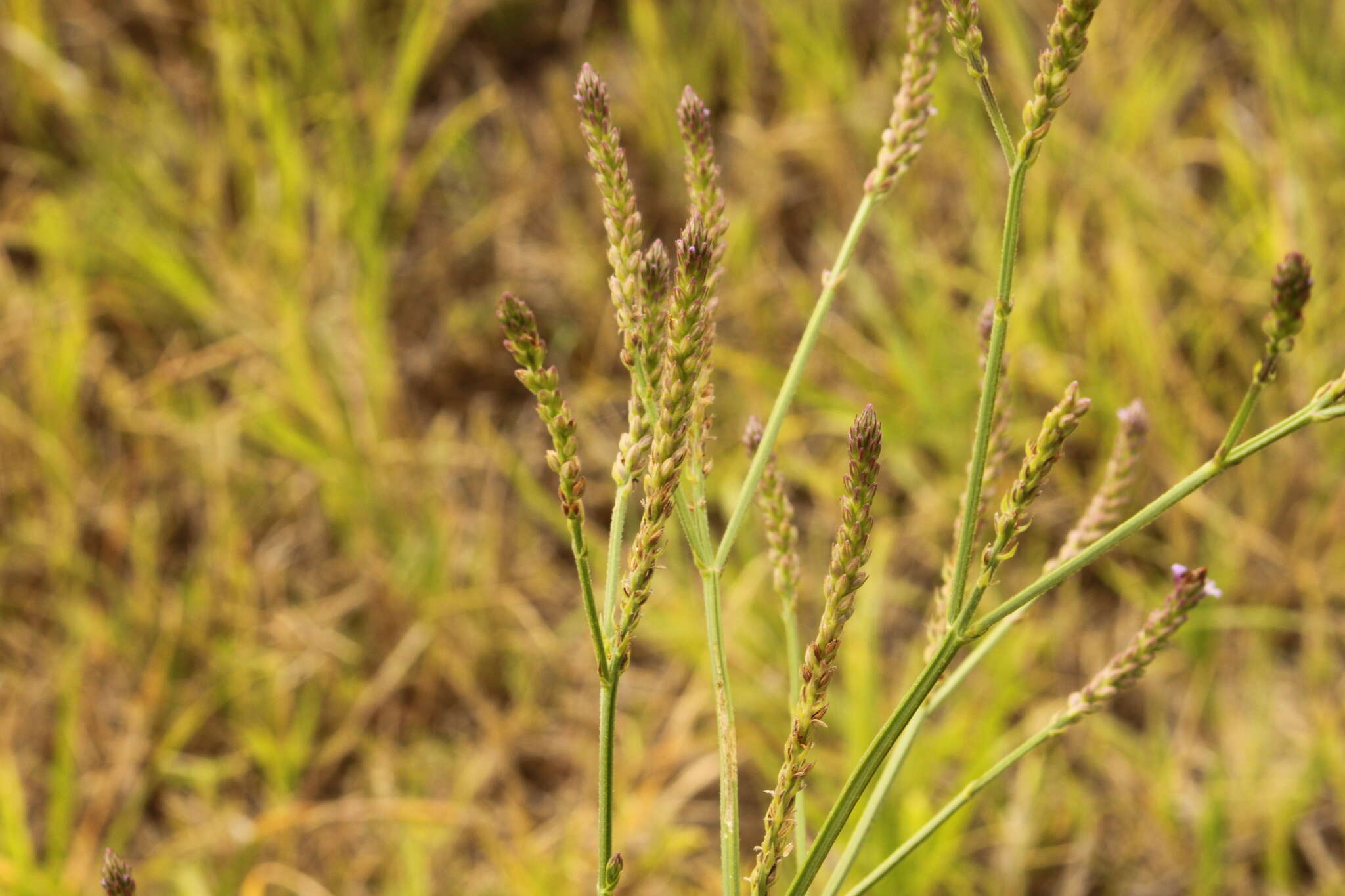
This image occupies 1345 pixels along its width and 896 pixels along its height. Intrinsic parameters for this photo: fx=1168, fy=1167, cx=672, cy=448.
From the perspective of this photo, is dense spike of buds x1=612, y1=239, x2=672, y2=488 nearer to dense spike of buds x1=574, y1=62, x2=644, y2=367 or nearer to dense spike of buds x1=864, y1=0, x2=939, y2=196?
dense spike of buds x1=574, y1=62, x2=644, y2=367

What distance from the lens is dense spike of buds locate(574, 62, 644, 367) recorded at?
1.81 ft

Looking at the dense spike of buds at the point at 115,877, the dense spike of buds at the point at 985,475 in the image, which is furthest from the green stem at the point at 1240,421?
the dense spike of buds at the point at 115,877

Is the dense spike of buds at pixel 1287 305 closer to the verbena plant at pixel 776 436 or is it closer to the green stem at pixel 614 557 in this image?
the verbena plant at pixel 776 436

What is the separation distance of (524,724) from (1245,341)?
1695 millimetres

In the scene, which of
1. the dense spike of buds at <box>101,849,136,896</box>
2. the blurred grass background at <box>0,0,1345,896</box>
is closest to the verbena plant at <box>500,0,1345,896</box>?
the dense spike of buds at <box>101,849,136,896</box>

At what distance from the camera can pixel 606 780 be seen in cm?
57

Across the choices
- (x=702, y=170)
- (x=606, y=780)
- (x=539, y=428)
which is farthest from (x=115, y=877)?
(x=539, y=428)

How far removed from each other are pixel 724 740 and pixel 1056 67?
14.2 inches

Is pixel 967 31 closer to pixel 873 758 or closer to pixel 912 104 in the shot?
pixel 912 104

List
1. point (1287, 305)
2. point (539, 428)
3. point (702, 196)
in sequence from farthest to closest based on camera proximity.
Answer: point (539, 428) → point (702, 196) → point (1287, 305)

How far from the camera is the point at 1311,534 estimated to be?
7.34ft

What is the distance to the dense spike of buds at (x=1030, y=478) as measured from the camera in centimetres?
50

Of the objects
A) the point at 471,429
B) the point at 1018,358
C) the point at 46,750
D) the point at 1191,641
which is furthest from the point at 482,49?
the point at 1191,641

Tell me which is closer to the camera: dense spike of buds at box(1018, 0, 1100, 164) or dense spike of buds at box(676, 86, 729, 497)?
dense spike of buds at box(1018, 0, 1100, 164)
